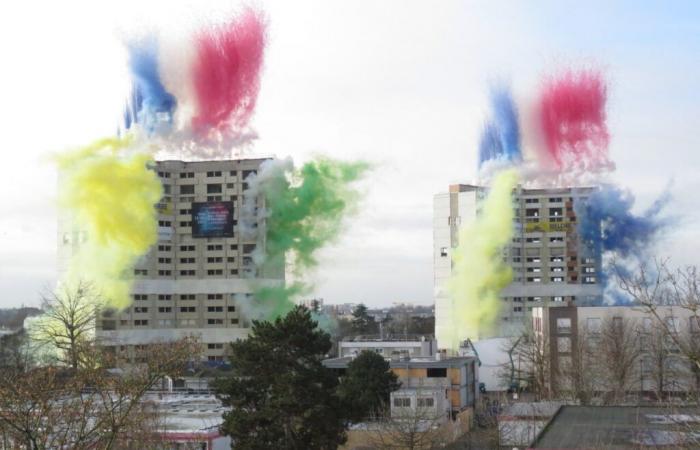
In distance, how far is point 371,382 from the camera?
3744cm

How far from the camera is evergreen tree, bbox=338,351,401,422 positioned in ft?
120

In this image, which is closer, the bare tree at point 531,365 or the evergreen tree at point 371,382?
the evergreen tree at point 371,382

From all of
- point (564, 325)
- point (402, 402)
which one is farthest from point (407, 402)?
point (564, 325)

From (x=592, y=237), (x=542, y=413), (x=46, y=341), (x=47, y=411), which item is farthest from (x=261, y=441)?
(x=592, y=237)

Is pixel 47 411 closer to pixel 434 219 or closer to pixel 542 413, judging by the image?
pixel 542 413

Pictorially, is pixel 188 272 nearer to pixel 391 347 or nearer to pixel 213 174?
pixel 213 174

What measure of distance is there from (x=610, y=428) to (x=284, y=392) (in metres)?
8.27

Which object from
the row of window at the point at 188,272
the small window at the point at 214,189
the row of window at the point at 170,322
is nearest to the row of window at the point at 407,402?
the row of window at the point at 170,322

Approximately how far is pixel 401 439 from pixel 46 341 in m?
37.4

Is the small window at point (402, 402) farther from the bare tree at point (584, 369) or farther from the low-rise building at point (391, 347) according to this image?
the low-rise building at point (391, 347)

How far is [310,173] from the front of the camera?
72.8 metres

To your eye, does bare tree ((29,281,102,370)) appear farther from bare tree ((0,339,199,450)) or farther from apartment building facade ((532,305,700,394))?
bare tree ((0,339,199,450))

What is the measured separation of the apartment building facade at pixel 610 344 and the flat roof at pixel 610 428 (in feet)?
59.5

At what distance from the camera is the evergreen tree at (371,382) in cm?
3669
